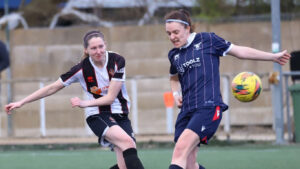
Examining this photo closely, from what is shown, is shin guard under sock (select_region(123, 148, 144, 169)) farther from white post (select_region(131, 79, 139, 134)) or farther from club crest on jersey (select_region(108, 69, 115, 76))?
white post (select_region(131, 79, 139, 134))

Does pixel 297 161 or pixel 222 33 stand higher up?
pixel 222 33

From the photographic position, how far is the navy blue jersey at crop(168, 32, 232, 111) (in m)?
5.95

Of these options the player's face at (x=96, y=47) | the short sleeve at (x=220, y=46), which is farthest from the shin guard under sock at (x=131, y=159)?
the short sleeve at (x=220, y=46)

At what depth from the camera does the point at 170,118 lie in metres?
12.4

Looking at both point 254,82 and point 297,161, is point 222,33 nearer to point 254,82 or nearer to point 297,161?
point 297,161

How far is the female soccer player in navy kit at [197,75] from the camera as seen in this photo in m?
5.83

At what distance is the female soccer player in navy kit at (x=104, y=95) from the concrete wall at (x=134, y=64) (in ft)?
18.5

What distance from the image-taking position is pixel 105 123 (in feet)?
21.5

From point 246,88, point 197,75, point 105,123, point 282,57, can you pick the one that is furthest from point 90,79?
point 282,57

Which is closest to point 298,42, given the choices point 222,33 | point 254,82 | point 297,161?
point 222,33

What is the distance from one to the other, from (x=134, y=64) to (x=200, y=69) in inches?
301

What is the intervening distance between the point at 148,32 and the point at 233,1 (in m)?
2.02

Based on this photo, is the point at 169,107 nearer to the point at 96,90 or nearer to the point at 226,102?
the point at 226,102

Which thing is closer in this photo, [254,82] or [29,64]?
[254,82]
